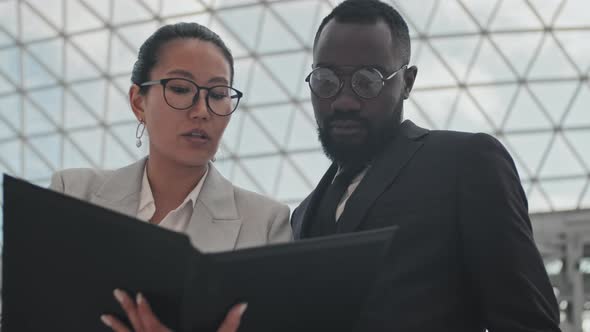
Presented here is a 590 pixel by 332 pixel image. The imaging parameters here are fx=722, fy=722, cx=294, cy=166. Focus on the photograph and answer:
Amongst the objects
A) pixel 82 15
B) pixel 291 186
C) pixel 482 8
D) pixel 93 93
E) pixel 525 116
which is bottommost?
pixel 291 186

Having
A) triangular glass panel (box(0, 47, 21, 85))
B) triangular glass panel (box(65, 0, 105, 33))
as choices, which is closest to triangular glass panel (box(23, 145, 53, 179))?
triangular glass panel (box(0, 47, 21, 85))

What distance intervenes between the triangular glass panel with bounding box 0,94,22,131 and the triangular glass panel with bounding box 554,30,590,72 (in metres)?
26.6

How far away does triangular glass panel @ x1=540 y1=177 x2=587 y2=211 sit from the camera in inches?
1250

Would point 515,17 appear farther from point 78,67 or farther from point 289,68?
point 78,67

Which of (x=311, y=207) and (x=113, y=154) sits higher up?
(x=113, y=154)

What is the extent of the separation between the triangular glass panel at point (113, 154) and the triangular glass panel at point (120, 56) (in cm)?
370

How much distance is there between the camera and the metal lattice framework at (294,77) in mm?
29312

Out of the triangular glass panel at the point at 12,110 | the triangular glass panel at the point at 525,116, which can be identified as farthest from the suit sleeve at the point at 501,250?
the triangular glass panel at the point at 12,110

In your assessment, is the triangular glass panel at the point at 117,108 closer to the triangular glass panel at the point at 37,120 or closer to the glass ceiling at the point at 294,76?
the glass ceiling at the point at 294,76

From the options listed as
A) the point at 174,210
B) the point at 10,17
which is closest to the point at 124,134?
the point at 10,17

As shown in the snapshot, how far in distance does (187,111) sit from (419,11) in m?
25.0

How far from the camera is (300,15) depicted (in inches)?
1187

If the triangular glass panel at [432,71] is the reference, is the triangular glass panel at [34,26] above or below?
above

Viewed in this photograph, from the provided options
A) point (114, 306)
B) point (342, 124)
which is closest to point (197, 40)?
point (342, 124)
